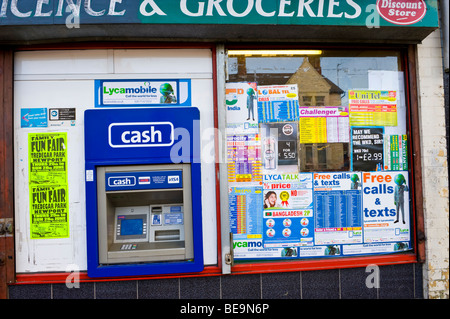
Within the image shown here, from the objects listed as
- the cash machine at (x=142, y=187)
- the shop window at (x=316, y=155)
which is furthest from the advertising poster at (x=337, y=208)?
the cash machine at (x=142, y=187)

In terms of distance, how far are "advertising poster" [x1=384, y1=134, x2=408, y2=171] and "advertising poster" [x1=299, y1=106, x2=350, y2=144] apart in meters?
0.45

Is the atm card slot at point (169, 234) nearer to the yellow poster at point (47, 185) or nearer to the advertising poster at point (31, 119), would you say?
the yellow poster at point (47, 185)

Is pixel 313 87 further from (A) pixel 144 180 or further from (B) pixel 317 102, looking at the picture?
(A) pixel 144 180

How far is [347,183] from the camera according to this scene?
320cm

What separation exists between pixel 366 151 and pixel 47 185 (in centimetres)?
323

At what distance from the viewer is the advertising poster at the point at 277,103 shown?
124 inches

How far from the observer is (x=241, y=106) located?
3139 mm

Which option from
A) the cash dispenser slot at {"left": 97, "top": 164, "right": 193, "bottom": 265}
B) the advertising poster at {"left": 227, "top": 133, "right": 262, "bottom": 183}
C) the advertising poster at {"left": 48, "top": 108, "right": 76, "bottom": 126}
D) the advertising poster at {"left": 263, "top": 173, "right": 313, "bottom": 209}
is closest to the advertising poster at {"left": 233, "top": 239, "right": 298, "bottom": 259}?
the advertising poster at {"left": 263, "top": 173, "right": 313, "bottom": 209}

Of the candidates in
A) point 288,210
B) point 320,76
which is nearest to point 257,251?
point 288,210

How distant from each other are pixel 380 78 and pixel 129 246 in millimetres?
3091

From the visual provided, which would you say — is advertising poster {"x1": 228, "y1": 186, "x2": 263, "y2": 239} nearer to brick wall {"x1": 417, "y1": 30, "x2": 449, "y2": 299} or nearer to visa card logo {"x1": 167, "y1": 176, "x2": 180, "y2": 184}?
visa card logo {"x1": 167, "y1": 176, "x2": 180, "y2": 184}

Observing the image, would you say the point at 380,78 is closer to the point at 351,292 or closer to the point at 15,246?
the point at 351,292

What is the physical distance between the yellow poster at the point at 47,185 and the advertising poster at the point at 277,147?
1.98m
